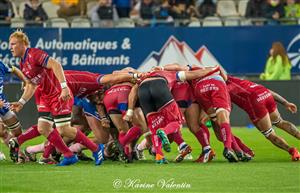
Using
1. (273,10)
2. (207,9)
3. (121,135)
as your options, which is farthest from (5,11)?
(121,135)

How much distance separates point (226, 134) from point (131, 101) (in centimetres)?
161

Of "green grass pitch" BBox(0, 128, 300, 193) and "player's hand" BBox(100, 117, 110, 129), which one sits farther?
"player's hand" BBox(100, 117, 110, 129)

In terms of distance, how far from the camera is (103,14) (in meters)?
27.4

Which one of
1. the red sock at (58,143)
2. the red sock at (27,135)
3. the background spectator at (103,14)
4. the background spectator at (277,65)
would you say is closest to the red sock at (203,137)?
the red sock at (58,143)

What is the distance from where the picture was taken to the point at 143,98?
16.5 meters

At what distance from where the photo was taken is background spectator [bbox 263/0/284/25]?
90.0ft

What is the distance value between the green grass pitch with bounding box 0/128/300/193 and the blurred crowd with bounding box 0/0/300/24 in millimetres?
10605

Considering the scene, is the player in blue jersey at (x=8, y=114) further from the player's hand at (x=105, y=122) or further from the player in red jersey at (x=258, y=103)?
the player in red jersey at (x=258, y=103)

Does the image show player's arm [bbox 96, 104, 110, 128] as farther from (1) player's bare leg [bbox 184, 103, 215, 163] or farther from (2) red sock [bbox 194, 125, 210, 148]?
(2) red sock [bbox 194, 125, 210, 148]

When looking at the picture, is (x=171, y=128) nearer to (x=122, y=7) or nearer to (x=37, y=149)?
(x=37, y=149)

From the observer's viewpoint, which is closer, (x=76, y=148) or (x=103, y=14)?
(x=76, y=148)

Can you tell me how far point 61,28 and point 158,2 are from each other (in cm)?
304

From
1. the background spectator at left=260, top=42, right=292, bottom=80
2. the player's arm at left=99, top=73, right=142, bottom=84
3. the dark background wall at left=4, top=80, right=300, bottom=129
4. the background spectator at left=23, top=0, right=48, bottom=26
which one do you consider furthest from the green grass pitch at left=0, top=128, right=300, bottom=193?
the background spectator at left=23, top=0, right=48, bottom=26

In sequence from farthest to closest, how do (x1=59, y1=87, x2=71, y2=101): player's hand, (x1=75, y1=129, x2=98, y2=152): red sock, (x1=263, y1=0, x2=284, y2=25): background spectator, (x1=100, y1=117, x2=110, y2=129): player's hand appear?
(x1=263, y1=0, x2=284, y2=25): background spectator
(x1=100, y1=117, x2=110, y2=129): player's hand
(x1=75, y1=129, x2=98, y2=152): red sock
(x1=59, y1=87, x2=71, y2=101): player's hand
